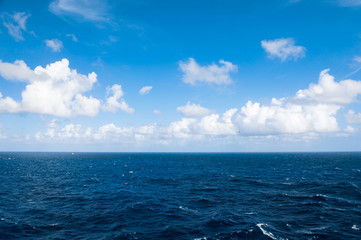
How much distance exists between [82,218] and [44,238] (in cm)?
881

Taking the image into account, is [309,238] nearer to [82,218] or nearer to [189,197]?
[189,197]

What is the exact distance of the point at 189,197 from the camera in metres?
58.1

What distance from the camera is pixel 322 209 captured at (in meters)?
46.7

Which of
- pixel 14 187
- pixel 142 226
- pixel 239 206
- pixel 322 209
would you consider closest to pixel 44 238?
pixel 142 226

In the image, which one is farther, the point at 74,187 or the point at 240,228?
the point at 74,187

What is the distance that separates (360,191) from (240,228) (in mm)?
50928

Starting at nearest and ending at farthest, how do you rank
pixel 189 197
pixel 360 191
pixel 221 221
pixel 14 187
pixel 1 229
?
pixel 1 229 → pixel 221 221 → pixel 189 197 → pixel 360 191 → pixel 14 187

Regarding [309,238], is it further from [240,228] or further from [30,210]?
[30,210]

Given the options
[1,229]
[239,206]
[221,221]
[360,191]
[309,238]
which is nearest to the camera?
[309,238]

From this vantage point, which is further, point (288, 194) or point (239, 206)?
point (288, 194)

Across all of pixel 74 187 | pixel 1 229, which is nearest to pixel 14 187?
pixel 74 187

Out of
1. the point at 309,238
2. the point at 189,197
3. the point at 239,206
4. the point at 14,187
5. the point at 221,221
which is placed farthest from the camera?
the point at 14,187

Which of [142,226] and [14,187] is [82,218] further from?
[14,187]

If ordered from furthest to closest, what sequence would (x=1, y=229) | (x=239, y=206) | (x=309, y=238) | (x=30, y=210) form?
(x=239, y=206) → (x=30, y=210) → (x=1, y=229) → (x=309, y=238)
